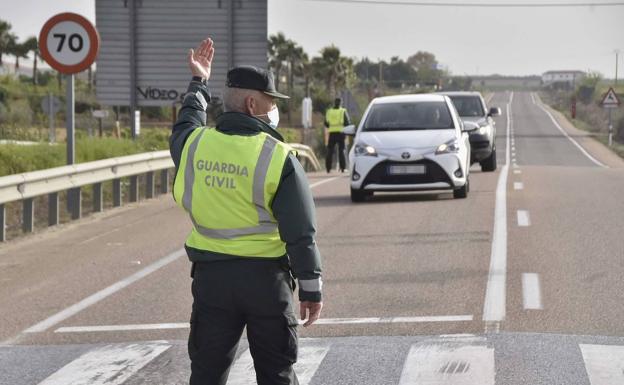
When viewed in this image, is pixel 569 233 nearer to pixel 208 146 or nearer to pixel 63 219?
pixel 63 219

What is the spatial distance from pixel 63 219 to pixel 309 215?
514 inches

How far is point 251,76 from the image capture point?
5070mm

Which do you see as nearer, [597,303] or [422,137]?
[597,303]

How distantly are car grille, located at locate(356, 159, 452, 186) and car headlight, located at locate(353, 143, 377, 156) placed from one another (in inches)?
10.1

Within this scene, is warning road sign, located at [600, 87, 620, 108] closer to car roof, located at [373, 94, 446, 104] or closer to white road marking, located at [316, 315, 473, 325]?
car roof, located at [373, 94, 446, 104]

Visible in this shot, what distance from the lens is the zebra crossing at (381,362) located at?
694 cm

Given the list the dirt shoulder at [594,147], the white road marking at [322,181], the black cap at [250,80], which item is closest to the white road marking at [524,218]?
the white road marking at [322,181]

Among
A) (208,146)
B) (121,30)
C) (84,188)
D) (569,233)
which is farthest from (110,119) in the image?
(208,146)

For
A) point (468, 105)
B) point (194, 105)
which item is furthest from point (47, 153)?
point (194, 105)

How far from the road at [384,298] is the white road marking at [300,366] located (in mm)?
12

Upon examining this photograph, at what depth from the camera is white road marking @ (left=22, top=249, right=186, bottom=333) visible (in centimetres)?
902

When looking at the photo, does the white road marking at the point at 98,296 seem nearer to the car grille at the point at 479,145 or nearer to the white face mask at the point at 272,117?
the white face mask at the point at 272,117

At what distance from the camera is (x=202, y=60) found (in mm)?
5652

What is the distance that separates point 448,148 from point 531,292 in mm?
8469
